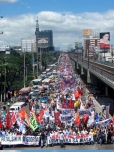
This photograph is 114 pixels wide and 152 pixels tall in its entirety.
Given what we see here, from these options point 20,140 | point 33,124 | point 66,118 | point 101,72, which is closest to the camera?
point 20,140

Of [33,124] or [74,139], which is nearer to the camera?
[74,139]

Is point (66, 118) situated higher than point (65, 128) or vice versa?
point (66, 118)

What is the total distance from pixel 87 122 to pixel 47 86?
39.9 meters

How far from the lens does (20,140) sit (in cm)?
2420

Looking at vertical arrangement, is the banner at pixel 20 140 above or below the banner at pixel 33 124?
below

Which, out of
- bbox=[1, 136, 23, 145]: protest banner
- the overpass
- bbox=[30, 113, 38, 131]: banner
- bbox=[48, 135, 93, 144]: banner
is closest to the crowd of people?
bbox=[48, 135, 93, 144]: banner

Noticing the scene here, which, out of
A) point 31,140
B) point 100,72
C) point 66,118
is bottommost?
point 31,140

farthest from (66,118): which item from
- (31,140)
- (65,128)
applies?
(31,140)

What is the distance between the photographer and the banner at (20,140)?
24172 mm

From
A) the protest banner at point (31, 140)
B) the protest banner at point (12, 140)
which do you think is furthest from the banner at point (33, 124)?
the protest banner at point (12, 140)

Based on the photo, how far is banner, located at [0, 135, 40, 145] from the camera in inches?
952

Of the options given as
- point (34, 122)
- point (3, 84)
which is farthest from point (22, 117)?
point (3, 84)

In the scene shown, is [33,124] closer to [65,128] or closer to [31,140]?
[31,140]

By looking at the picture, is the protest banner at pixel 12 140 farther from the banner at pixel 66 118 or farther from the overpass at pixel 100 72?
the overpass at pixel 100 72
